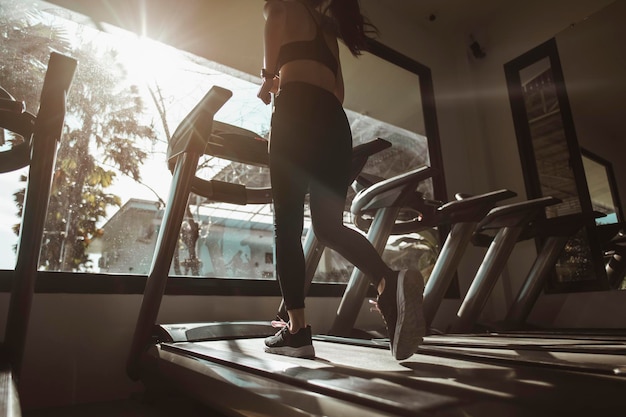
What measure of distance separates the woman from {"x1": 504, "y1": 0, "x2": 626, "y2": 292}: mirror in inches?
95.5

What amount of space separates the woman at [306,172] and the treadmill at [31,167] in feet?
2.59

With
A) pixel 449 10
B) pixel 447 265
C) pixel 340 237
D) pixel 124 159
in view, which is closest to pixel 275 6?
pixel 340 237

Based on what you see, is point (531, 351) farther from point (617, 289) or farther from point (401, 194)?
point (617, 289)

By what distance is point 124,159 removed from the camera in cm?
264

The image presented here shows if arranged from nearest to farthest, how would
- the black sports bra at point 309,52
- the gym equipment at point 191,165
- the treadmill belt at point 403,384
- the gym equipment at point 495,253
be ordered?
the treadmill belt at point 403,384 → the black sports bra at point 309,52 → the gym equipment at point 191,165 → the gym equipment at point 495,253

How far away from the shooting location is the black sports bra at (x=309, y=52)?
1.54m

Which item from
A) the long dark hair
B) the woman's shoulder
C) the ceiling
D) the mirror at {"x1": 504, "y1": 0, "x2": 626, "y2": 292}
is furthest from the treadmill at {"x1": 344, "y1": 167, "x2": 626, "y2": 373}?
the ceiling

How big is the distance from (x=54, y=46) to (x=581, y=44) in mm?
4280

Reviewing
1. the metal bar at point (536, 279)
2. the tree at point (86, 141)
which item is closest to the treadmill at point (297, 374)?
the tree at point (86, 141)

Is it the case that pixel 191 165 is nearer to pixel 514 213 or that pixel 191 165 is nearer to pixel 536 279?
pixel 514 213

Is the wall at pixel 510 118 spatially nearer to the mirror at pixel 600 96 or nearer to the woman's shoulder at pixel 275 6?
the mirror at pixel 600 96

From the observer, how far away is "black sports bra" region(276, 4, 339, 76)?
5.06ft

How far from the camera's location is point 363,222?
278cm

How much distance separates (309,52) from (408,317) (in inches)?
38.4
